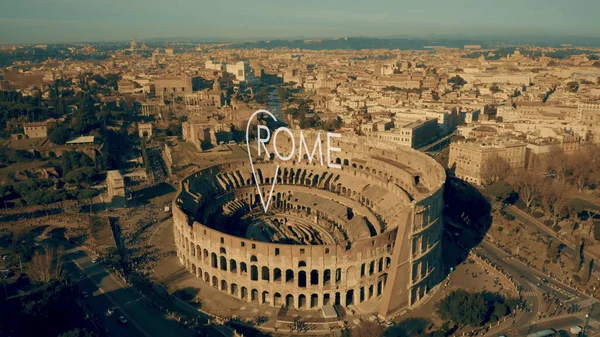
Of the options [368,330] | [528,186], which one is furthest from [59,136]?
[528,186]

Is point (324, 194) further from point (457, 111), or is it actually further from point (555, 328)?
point (457, 111)

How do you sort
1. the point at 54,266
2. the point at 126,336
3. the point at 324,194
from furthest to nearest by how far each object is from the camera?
the point at 324,194, the point at 54,266, the point at 126,336

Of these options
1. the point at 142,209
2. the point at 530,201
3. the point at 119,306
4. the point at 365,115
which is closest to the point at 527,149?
the point at 530,201

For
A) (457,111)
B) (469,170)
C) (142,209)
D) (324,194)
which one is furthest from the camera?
(457,111)

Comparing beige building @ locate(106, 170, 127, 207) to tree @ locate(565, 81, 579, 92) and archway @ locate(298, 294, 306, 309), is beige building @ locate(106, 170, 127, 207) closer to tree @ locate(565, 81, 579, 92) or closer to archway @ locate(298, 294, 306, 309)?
archway @ locate(298, 294, 306, 309)

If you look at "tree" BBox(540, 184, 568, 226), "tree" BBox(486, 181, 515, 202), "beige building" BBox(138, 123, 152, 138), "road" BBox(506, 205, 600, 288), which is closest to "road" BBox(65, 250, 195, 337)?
"road" BBox(506, 205, 600, 288)

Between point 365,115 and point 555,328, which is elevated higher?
point 365,115
